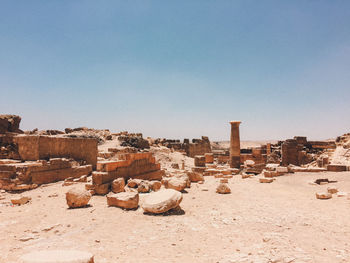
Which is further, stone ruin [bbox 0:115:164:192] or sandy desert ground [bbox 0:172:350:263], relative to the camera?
stone ruin [bbox 0:115:164:192]

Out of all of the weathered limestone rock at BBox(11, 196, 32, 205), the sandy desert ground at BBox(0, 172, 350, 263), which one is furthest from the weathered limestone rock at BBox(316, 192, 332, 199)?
the weathered limestone rock at BBox(11, 196, 32, 205)

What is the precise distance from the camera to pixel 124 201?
20.1ft

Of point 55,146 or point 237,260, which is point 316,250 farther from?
point 55,146

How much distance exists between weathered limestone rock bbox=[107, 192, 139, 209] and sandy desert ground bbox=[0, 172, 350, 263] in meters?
0.19

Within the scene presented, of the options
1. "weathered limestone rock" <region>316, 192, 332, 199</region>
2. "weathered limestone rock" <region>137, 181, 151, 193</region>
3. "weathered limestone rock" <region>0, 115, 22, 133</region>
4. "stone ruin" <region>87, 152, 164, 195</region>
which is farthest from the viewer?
"weathered limestone rock" <region>0, 115, 22, 133</region>

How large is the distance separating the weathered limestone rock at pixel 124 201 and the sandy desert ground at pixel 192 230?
7.4 inches

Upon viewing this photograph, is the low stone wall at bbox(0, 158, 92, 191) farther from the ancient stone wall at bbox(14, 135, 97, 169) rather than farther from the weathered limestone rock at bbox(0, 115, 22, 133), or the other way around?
the weathered limestone rock at bbox(0, 115, 22, 133)

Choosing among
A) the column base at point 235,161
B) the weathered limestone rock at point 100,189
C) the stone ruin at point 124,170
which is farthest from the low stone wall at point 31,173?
the column base at point 235,161

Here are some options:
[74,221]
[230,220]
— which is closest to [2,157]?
[74,221]

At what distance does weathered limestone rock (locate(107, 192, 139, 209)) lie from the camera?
6.13m

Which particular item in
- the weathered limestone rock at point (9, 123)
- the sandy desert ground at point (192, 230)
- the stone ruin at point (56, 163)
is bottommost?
the sandy desert ground at point (192, 230)

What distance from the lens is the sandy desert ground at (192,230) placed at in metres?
3.74

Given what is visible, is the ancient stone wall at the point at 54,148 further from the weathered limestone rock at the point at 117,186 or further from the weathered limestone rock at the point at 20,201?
the weathered limestone rock at the point at 117,186

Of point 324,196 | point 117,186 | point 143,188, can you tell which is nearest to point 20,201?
point 117,186
